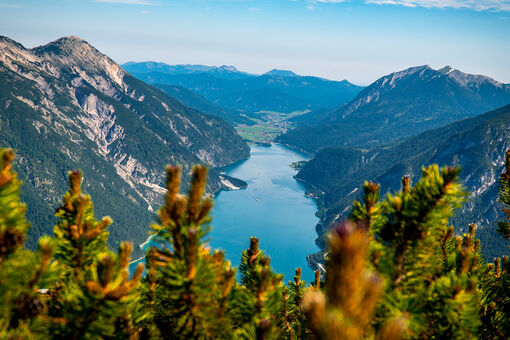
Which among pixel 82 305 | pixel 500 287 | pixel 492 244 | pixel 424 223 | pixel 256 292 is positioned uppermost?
pixel 424 223

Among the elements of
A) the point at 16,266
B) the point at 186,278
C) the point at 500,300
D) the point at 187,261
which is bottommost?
the point at 500,300

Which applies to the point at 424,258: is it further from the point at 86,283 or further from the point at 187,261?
the point at 86,283


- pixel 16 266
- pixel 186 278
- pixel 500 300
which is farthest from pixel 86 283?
pixel 500 300

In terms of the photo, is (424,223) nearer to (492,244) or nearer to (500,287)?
(500,287)

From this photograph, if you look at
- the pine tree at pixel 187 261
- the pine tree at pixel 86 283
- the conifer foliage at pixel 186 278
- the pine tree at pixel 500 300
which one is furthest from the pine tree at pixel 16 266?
the pine tree at pixel 500 300

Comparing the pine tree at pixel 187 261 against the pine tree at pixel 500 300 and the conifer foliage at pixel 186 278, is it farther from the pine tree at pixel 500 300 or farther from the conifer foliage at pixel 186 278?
the pine tree at pixel 500 300

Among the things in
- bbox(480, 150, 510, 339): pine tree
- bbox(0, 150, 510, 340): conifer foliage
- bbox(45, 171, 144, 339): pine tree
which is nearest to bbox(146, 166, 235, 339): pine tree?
bbox(0, 150, 510, 340): conifer foliage

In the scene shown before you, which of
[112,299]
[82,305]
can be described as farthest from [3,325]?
[112,299]

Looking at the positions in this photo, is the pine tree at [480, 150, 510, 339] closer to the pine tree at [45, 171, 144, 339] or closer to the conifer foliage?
the conifer foliage
